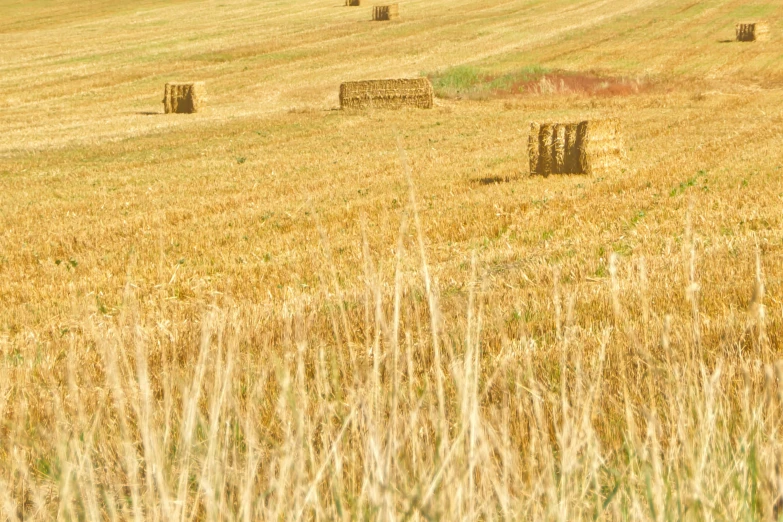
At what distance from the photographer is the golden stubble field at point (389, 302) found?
8.07ft

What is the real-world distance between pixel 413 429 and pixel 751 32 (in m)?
40.6

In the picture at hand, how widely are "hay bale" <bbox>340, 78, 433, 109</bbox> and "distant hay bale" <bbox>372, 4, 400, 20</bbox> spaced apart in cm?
2412

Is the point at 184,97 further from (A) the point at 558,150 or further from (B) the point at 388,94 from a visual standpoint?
(A) the point at 558,150

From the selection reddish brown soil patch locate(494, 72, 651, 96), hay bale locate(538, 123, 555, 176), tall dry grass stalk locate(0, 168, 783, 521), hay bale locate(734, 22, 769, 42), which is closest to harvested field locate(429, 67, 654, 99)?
reddish brown soil patch locate(494, 72, 651, 96)

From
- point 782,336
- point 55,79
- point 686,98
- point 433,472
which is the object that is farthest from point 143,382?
point 55,79

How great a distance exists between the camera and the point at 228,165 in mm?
18500

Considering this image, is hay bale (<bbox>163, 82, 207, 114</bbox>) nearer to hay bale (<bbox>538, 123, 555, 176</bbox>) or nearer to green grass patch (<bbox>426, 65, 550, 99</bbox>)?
green grass patch (<bbox>426, 65, 550, 99</bbox>)

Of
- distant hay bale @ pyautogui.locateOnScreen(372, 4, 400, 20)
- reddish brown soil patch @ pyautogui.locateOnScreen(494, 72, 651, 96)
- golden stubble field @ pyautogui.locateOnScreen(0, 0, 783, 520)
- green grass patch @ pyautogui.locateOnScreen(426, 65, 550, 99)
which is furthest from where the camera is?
distant hay bale @ pyautogui.locateOnScreen(372, 4, 400, 20)

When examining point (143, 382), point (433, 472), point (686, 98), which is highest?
point (143, 382)

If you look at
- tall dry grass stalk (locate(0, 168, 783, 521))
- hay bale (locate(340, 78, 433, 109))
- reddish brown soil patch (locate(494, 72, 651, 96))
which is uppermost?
tall dry grass stalk (locate(0, 168, 783, 521))

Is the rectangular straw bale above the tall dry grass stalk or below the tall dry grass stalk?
below

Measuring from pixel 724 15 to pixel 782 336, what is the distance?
152 feet

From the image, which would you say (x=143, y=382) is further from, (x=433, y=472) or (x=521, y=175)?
(x=521, y=175)

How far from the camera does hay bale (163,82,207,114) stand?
30.2 m
